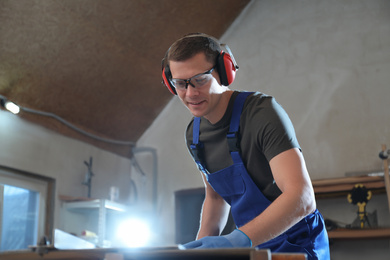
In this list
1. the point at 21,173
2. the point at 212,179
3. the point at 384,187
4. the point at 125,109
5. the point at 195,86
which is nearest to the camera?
the point at 195,86

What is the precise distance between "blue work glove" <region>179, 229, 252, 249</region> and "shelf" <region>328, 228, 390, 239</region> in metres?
2.50

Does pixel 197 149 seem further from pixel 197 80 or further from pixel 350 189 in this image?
pixel 350 189

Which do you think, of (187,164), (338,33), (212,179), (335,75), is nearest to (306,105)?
(335,75)

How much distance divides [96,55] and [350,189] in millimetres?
2193

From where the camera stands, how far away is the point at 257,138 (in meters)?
1.27

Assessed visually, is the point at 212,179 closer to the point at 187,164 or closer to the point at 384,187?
the point at 384,187

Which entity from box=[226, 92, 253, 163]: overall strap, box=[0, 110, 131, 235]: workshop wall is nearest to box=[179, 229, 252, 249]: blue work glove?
box=[226, 92, 253, 163]: overall strap

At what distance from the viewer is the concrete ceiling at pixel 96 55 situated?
2928 millimetres

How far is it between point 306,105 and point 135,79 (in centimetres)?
152

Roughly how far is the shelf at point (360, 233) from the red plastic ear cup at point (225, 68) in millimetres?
2243

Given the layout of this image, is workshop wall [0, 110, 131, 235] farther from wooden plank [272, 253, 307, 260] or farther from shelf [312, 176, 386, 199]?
wooden plank [272, 253, 307, 260]

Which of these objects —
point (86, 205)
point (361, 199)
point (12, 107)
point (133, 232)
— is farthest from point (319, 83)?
point (12, 107)

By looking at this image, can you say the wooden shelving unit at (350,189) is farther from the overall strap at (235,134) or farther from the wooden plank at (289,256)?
the wooden plank at (289,256)

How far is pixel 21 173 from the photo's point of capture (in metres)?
3.10
